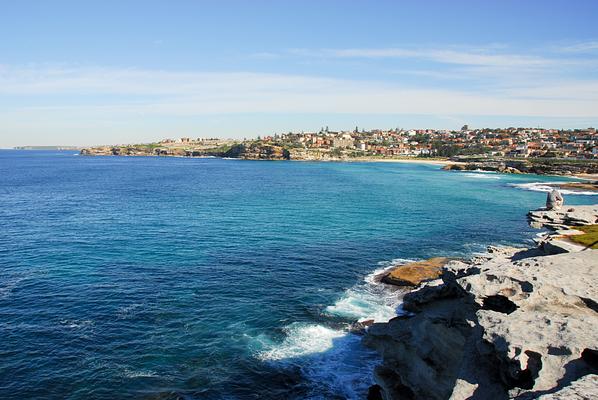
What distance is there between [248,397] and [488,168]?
626 ft

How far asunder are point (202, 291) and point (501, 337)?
26478mm

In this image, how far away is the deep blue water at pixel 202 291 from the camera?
24.4 metres

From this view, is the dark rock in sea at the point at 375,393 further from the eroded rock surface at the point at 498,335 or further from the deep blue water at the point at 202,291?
the eroded rock surface at the point at 498,335

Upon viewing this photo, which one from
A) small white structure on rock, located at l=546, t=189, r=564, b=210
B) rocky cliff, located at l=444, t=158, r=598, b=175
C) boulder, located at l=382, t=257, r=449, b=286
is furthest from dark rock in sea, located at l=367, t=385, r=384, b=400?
rocky cliff, located at l=444, t=158, r=598, b=175

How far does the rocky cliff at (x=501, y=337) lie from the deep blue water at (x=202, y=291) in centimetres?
343

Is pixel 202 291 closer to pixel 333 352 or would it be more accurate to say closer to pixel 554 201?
pixel 333 352

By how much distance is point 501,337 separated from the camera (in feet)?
45.5

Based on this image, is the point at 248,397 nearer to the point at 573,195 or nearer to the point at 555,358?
the point at 555,358

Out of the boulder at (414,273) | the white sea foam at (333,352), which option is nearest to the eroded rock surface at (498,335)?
the white sea foam at (333,352)

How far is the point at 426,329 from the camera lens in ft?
73.4

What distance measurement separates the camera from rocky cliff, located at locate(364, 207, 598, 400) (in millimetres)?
12508

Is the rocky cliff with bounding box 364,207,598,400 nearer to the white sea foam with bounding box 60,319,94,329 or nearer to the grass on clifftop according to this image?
the grass on clifftop

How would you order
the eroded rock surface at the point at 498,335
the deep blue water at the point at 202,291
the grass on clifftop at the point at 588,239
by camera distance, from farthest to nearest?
the grass on clifftop at the point at 588,239 < the deep blue water at the point at 202,291 < the eroded rock surface at the point at 498,335

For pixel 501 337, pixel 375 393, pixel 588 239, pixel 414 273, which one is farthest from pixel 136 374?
pixel 588 239
